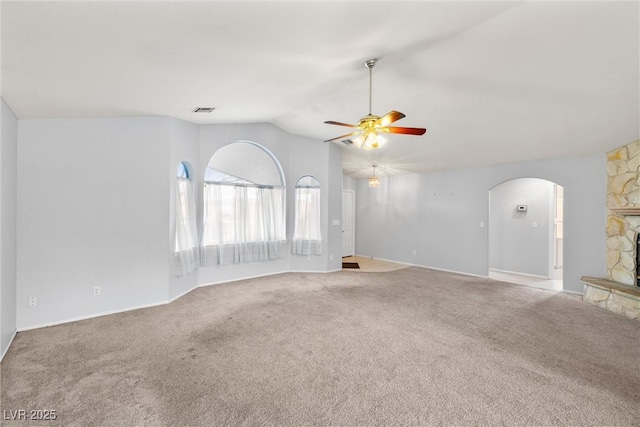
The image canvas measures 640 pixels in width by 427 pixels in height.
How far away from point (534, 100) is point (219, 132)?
4842 millimetres

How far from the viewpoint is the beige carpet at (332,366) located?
2016 millimetres

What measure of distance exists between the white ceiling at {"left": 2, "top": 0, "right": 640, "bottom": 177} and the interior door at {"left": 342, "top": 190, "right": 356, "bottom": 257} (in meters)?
4.71

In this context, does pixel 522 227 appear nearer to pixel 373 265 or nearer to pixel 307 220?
pixel 373 265

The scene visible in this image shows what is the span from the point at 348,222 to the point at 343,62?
6645mm

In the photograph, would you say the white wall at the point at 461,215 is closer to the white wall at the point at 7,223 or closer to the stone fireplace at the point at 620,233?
the stone fireplace at the point at 620,233

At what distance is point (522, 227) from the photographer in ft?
22.0

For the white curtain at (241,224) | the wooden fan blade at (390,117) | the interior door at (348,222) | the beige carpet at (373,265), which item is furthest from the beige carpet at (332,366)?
the interior door at (348,222)

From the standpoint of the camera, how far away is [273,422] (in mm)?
1919

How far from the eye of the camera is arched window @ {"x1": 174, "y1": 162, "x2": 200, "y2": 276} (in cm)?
453

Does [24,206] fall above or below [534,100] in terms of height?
below

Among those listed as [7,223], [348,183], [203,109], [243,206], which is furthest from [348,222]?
[7,223]

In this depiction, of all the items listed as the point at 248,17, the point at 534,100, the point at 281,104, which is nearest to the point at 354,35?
the point at 248,17

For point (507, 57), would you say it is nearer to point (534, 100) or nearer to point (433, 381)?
point (534, 100)

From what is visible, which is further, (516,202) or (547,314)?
(516,202)
